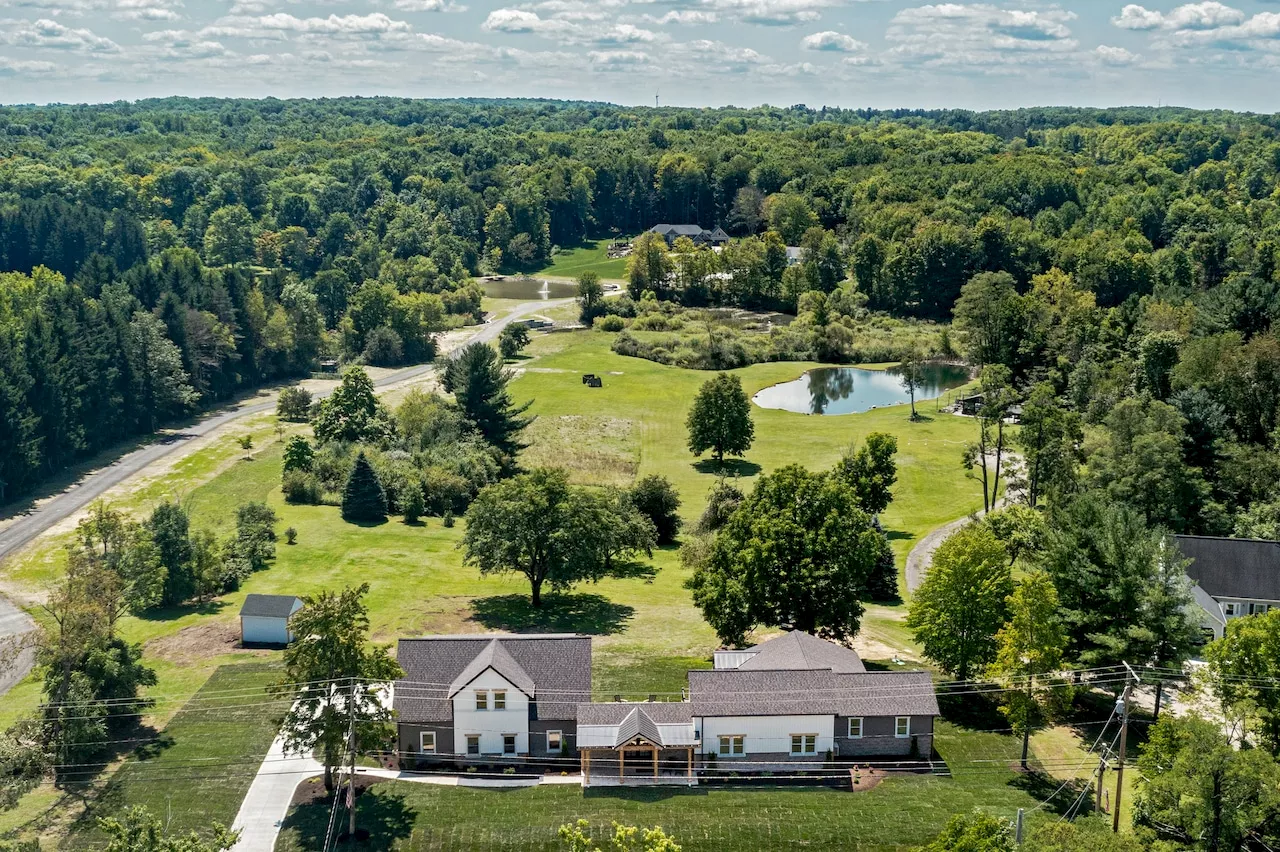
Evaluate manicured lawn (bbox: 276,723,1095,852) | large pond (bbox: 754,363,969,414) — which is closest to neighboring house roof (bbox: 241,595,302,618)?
manicured lawn (bbox: 276,723,1095,852)

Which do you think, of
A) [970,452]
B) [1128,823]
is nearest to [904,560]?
[970,452]

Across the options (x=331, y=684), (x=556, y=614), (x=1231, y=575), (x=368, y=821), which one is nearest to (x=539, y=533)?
(x=556, y=614)

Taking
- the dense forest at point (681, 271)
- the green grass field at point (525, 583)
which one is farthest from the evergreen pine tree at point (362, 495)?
the dense forest at point (681, 271)

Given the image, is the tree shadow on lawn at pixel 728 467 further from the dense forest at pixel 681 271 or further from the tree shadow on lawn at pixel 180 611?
the tree shadow on lawn at pixel 180 611

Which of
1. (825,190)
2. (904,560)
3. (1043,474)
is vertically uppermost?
(825,190)

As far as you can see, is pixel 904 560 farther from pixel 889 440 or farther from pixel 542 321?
pixel 542 321

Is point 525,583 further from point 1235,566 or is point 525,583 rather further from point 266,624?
point 1235,566

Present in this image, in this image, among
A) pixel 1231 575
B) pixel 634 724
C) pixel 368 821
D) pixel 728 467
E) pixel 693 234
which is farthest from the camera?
pixel 693 234
